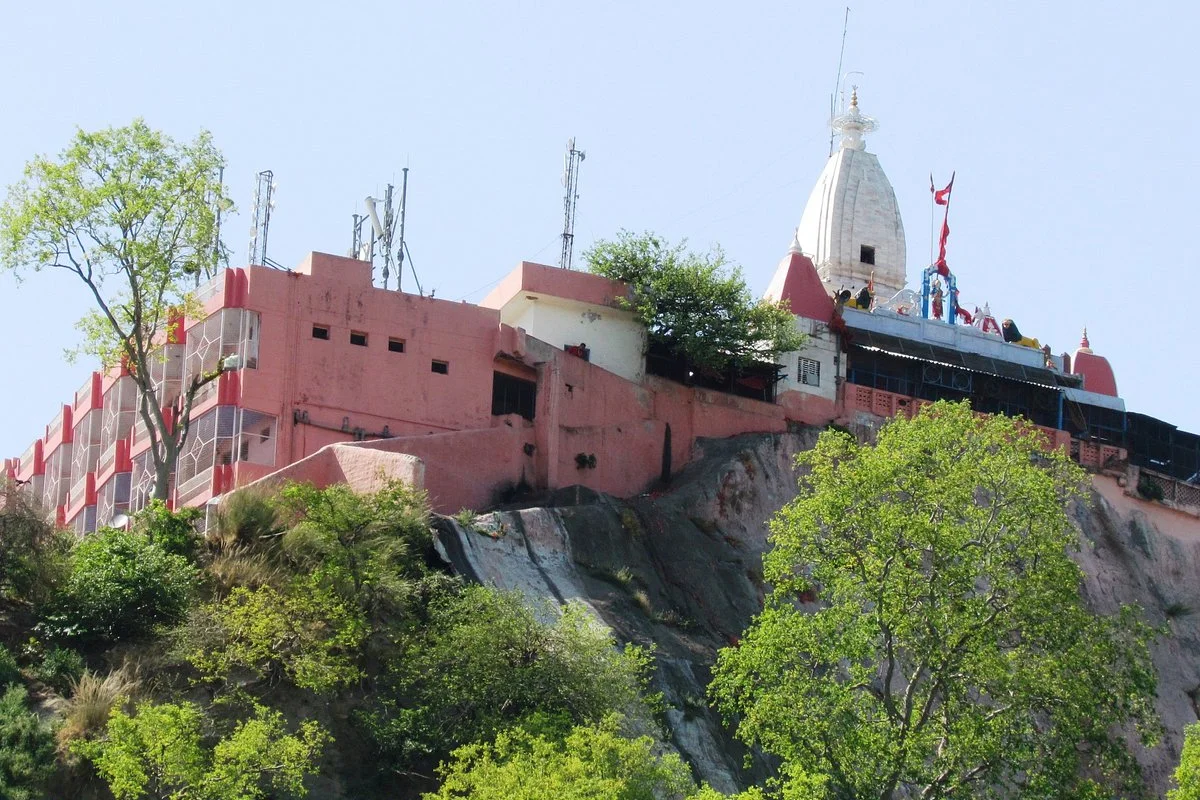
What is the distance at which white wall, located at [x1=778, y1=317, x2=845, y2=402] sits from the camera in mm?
55438

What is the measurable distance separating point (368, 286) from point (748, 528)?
9.63m

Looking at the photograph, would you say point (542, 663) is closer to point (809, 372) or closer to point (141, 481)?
point (141, 481)

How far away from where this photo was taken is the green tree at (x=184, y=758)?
34.0m

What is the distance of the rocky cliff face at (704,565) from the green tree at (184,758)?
8.32 meters

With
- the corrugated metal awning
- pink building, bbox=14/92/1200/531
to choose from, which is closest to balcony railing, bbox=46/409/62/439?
pink building, bbox=14/92/1200/531

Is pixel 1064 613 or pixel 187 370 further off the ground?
pixel 187 370

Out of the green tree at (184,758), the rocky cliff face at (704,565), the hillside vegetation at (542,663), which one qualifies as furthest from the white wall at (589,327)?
the green tree at (184,758)

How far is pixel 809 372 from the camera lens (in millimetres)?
55812

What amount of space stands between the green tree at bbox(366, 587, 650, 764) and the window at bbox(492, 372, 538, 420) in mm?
10815

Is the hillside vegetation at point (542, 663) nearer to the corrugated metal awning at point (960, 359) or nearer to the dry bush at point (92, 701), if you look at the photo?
the dry bush at point (92, 701)

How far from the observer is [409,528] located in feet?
138

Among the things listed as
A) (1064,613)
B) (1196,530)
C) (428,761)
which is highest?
(1196,530)

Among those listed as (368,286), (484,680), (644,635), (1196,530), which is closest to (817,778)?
(484,680)

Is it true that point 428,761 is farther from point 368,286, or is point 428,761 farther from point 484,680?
point 368,286
